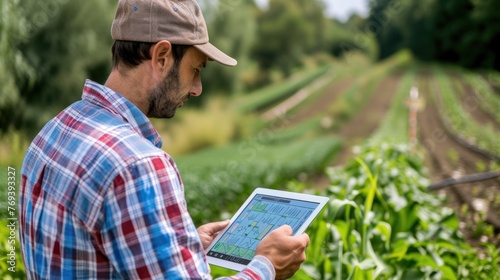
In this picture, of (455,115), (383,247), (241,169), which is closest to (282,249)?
(383,247)

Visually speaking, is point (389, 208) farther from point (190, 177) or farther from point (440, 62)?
point (440, 62)

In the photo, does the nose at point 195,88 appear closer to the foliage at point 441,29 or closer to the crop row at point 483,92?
the foliage at point 441,29

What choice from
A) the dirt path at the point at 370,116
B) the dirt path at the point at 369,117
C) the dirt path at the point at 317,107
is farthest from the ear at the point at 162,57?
the dirt path at the point at 317,107

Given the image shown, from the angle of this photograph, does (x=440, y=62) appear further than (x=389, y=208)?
Yes

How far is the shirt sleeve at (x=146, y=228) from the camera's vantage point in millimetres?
1241

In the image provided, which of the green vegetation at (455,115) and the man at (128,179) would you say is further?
the green vegetation at (455,115)

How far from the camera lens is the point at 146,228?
1242 millimetres

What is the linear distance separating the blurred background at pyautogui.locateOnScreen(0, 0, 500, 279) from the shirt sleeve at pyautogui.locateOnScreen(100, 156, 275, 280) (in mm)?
1475

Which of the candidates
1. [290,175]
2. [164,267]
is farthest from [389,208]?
[290,175]

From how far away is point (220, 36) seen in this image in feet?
60.3

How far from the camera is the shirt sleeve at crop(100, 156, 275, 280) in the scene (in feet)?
4.07

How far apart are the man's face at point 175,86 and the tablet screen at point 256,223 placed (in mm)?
345

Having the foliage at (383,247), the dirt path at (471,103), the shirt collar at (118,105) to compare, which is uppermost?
the shirt collar at (118,105)

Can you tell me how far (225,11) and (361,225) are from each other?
15.6m
